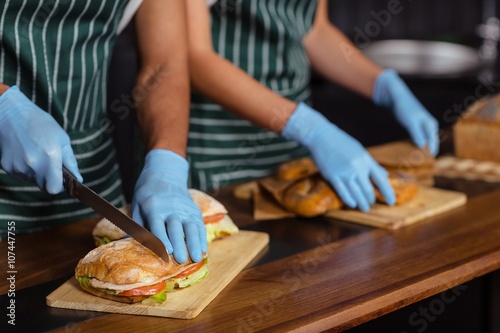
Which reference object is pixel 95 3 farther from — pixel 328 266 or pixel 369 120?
pixel 369 120

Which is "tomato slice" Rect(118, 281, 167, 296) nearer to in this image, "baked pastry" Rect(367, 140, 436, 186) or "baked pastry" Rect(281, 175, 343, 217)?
"baked pastry" Rect(281, 175, 343, 217)

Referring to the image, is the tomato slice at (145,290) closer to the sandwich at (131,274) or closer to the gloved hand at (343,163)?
the sandwich at (131,274)

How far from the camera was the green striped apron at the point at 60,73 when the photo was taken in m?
2.15

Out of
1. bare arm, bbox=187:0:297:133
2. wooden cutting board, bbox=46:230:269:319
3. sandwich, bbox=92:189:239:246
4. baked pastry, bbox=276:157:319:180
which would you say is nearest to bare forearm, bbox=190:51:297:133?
bare arm, bbox=187:0:297:133

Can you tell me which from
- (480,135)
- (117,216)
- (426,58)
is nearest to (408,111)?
(480,135)

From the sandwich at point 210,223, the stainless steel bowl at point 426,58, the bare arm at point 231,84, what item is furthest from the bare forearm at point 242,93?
the stainless steel bowl at point 426,58

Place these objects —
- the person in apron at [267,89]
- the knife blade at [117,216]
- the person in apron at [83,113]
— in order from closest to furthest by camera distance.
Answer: the knife blade at [117,216] → the person in apron at [83,113] → the person in apron at [267,89]

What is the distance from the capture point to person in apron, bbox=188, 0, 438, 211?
8.29 ft

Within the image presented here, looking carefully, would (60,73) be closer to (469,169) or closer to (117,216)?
(117,216)

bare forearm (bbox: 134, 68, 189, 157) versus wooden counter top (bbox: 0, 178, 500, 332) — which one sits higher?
bare forearm (bbox: 134, 68, 189, 157)

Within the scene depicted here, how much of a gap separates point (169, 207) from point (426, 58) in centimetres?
363

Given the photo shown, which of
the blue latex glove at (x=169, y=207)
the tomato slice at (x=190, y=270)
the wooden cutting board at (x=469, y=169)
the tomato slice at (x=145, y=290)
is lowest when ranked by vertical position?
the wooden cutting board at (x=469, y=169)

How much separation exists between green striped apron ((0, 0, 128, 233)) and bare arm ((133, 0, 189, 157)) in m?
0.11

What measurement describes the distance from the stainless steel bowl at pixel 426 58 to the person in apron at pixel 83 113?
9.26ft
